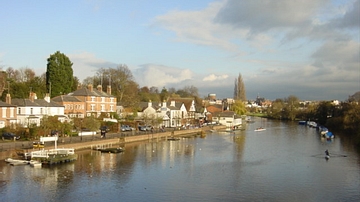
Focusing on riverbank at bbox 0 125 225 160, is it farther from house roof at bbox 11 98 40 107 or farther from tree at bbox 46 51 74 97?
tree at bbox 46 51 74 97

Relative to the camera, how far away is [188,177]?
95.5ft

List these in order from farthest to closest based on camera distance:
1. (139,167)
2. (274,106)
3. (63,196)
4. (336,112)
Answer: (274,106), (336,112), (139,167), (63,196)

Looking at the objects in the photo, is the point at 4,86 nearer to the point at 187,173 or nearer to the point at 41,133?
the point at 41,133

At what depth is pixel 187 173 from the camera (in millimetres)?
30688

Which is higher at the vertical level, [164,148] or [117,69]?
[117,69]

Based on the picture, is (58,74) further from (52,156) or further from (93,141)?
(52,156)

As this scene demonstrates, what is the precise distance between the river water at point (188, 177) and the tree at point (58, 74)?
2611cm

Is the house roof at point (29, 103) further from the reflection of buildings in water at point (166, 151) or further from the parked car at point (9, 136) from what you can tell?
the reflection of buildings in water at point (166, 151)

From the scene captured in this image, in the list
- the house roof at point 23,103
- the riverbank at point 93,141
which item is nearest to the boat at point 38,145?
the riverbank at point 93,141

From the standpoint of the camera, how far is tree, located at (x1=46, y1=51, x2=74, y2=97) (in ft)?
207

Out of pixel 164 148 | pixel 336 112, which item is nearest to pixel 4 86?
pixel 164 148

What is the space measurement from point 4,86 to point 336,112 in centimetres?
7271

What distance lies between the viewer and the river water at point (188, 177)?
944 inches

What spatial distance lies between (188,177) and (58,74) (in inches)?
1635
